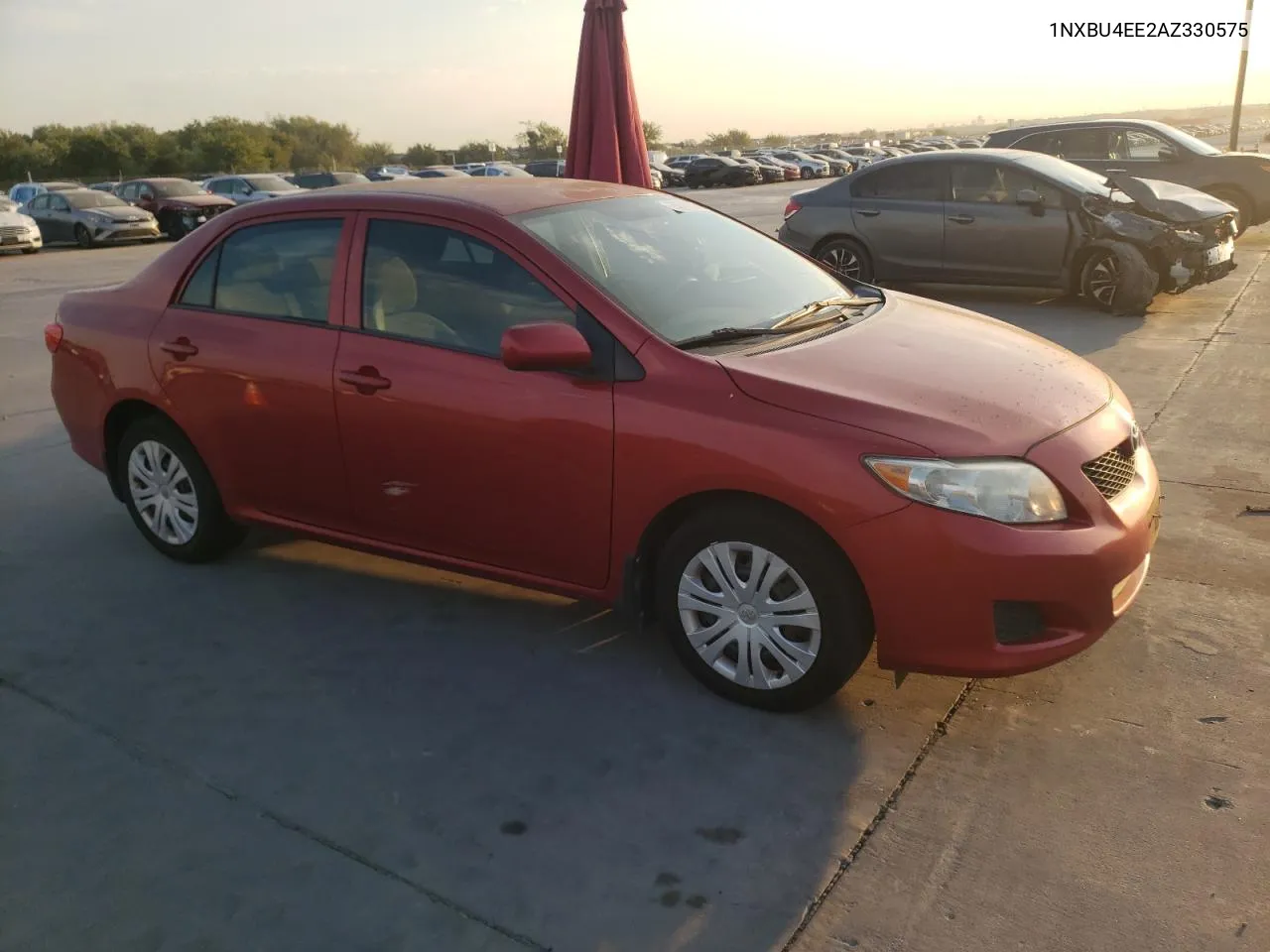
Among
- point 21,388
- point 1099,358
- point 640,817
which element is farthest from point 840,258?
point 640,817

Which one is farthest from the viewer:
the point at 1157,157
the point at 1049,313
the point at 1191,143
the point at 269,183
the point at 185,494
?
the point at 269,183

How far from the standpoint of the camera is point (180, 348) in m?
4.47

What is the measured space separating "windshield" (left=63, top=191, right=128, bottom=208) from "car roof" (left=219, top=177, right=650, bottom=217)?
74.1ft

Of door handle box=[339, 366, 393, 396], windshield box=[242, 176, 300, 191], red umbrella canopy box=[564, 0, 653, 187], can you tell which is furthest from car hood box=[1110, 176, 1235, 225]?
windshield box=[242, 176, 300, 191]

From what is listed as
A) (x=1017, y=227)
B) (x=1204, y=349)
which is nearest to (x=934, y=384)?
(x=1204, y=349)

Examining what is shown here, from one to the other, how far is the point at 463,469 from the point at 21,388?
632 cm

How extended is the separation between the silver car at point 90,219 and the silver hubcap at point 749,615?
78.1 feet

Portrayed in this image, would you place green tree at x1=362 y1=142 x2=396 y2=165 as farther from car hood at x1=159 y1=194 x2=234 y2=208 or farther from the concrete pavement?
the concrete pavement

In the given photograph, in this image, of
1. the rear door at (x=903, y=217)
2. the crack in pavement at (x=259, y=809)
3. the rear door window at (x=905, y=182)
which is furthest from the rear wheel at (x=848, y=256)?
the crack in pavement at (x=259, y=809)

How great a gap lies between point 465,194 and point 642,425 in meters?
1.32

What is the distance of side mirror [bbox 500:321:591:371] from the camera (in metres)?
3.34

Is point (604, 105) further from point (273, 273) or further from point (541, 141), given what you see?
point (541, 141)

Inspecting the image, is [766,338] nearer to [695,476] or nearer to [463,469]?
[695,476]

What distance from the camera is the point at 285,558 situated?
4.89m
